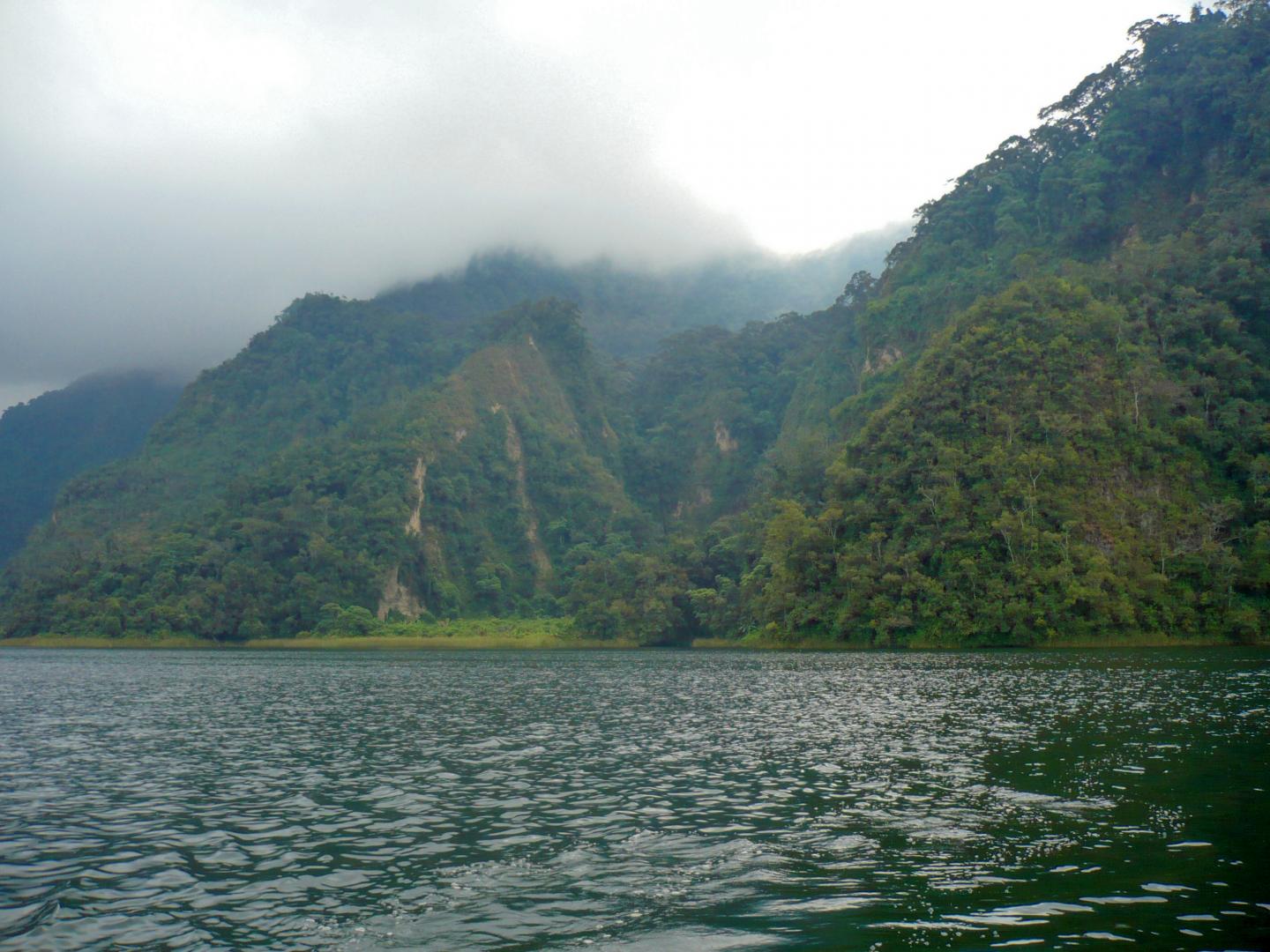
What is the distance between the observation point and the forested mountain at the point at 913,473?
8081cm

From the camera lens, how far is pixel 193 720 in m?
34.1

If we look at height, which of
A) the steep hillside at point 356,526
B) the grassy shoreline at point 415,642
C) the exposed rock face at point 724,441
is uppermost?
the exposed rock face at point 724,441

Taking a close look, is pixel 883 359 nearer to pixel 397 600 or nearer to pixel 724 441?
pixel 724 441

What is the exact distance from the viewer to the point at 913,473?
91625mm

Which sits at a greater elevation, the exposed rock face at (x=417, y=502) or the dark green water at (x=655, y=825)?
the exposed rock face at (x=417, y=502)

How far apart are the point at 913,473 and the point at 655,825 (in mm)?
80021

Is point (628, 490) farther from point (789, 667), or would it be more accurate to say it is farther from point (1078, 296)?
point (789, 667)

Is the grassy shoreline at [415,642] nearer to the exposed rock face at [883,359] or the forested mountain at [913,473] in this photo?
the forested mountain at [913,473]

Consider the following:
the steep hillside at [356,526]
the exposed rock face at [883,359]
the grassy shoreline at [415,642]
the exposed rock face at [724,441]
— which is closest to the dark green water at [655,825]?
the grassy shoreline at [415,642]

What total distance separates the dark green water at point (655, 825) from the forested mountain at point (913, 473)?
48.8 m

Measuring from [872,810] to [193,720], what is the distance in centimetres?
2675

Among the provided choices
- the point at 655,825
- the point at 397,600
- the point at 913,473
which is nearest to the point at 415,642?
the point at 397,600

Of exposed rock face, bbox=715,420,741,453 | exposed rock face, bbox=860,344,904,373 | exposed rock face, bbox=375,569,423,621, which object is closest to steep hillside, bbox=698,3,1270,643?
exposed rock face, bbox=860,344,904,373

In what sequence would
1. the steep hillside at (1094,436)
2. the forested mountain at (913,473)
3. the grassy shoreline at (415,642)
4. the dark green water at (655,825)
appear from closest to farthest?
the dark green water at (655,825) < the steep hillside at (1094,436) < the forested mountain at (913,473) < the grassy shoreline at (415,642)
